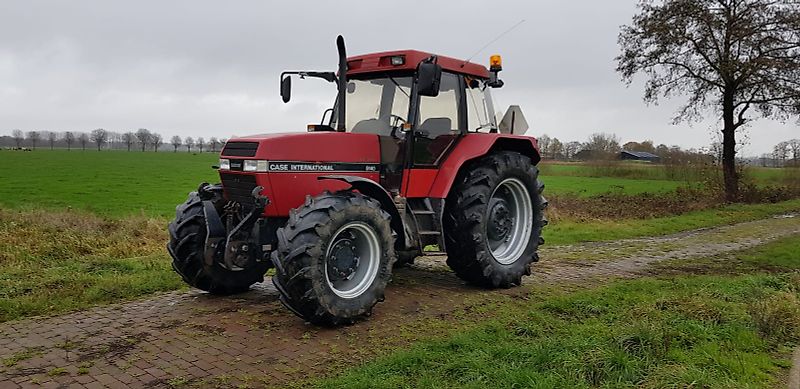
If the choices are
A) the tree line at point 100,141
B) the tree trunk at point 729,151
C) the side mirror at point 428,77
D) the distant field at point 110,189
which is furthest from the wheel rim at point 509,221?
the tree line at point 100,141

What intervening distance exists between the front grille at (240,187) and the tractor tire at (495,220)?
7.45 feet

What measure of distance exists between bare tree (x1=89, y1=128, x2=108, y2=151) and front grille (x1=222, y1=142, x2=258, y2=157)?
107070 mm

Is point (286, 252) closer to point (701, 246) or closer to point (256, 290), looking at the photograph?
point (256, 290)

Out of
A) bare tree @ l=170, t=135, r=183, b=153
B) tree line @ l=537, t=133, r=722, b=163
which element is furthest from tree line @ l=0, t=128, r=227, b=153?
tree line @ l=537, t=133, r=722, b=163

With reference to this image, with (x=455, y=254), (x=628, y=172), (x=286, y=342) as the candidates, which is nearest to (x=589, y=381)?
(x=286, y=342)

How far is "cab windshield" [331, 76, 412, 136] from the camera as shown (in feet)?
21.5

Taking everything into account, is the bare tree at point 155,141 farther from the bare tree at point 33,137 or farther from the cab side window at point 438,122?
the cab side window at point 438,122

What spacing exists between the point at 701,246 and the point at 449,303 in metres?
7.08

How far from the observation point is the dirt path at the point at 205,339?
4191 mm

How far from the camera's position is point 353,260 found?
18.3 feet

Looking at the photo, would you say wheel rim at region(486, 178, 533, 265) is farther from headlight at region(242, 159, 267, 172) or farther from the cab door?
headlight at region(242, 159, 267, 172)

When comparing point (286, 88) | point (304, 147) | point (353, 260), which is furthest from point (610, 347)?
Result: point (286, 88)

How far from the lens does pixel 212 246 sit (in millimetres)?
5883

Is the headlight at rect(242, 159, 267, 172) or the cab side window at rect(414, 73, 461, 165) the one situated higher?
the cab side window at rect(414, 73, 461, 165)
